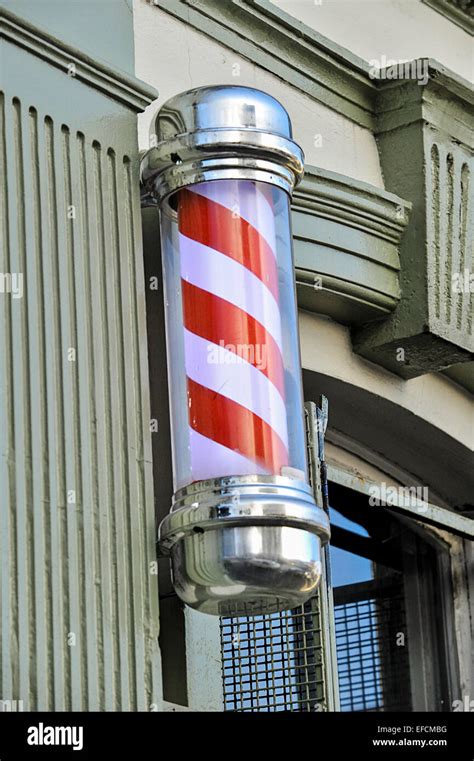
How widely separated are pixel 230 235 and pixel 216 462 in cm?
54

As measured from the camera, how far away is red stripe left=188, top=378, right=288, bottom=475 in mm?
3934

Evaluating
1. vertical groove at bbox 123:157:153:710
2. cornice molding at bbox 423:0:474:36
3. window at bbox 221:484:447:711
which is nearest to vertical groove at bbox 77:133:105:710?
vertical groove at bbox 123:157:153:710

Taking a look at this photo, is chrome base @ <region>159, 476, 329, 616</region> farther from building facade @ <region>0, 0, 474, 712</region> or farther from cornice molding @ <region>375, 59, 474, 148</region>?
cornice molding @ <region>375, 59, 474, 148</region>

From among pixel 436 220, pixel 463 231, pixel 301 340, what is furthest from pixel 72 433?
pixel 463 231

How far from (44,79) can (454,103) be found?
1824mm

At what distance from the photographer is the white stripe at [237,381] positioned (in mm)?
3971

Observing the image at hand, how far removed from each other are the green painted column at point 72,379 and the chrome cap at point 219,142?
110 millimetres

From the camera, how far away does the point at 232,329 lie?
4.02m

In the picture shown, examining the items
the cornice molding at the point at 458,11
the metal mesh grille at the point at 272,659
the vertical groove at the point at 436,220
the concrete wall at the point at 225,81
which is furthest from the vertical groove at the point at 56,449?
the cornice molding at the point at 458,11

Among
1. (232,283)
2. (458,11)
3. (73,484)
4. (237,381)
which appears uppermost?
(458,11)

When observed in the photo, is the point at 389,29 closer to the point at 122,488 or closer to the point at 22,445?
the point at 122,488

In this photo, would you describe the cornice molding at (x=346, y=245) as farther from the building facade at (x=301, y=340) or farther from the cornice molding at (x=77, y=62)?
the cornice molding at (x=77, y=62)
